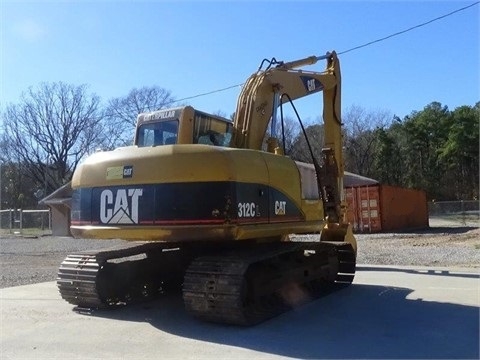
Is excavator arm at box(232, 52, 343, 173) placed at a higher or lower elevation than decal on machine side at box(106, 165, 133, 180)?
higher

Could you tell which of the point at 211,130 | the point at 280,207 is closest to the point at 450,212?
the point at 211,130

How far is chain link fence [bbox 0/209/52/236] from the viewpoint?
132 ft

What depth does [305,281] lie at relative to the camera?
9.08 m

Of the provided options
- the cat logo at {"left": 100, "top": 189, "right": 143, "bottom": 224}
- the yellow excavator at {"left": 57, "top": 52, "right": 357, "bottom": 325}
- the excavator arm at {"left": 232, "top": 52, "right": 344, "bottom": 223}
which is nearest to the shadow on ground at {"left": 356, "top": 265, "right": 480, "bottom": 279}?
the yellow excavator at {"left": 57, "top": 52, "right": 357, "bottom": 325}

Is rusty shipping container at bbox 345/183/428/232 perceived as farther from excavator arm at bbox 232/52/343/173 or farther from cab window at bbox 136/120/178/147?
cab window at bbox 136/120/178/147

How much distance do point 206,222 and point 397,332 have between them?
8.66 ft

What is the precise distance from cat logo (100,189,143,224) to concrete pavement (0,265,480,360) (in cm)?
141

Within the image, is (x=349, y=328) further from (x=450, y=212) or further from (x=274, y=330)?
(x=450, y=212)

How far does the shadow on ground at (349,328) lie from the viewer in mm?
6051

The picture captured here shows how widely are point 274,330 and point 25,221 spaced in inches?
1576

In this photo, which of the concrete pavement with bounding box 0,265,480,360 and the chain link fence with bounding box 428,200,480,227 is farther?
the chain link fence with bounding box 428,200,480,227

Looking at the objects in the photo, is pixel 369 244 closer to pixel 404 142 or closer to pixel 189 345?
pixel 189 345

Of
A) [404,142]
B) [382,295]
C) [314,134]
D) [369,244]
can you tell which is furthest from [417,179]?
[382,295]

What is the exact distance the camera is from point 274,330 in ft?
23.3
